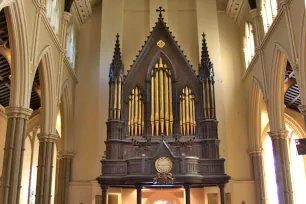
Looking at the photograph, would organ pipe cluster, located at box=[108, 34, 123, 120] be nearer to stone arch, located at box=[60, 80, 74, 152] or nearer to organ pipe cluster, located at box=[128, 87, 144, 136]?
organ pipe cluster, located at box=[128, 87, 144, 136]

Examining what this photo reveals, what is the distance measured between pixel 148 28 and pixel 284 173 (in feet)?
35.3

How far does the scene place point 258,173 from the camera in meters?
18.5

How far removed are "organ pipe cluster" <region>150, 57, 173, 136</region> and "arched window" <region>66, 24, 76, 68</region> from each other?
4.56 m

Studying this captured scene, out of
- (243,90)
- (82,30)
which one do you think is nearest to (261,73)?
(243,90)

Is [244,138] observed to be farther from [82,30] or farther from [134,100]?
[82,30]

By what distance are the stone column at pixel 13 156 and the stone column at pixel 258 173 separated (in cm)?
1128

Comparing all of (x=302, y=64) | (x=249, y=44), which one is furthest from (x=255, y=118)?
(x=302, y=64)

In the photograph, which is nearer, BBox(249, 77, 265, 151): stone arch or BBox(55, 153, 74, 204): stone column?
BBox(55, 153, 74, 204): stone column

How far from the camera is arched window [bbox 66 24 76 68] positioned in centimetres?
1911

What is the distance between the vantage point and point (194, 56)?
67.8 feet

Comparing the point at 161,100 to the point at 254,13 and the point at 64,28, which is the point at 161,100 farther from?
the point at 254,13

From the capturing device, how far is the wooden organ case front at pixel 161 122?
15.2 metres

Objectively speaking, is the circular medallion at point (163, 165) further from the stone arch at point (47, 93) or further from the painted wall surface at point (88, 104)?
the stone arch at point (47, 93)

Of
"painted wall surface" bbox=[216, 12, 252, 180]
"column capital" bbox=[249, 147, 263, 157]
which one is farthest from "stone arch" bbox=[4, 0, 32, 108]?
"column capital" bbox=[249, 147, 263, 157]
